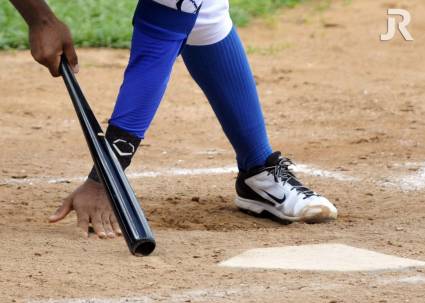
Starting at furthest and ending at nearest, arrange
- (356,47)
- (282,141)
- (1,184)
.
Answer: (356,47), (282,141), (1,184)

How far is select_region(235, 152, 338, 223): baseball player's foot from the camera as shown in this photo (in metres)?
3.86

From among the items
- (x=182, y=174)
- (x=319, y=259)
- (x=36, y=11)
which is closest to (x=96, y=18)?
(x=182, y=174)

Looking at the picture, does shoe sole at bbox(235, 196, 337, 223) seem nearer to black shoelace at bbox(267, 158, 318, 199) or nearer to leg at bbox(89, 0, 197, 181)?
black shoelace at bbox(267, 158, 318, 199)

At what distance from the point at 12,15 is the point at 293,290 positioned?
4.55 meters

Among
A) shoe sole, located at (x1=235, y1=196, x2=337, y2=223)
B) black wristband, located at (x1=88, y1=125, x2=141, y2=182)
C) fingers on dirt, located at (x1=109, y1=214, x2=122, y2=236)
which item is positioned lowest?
shoe sole, located at (x1=235, y1=196, x2=337, y2=223)

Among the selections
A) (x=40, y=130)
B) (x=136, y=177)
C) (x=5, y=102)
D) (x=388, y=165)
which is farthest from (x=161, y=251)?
(x=5, y=102)

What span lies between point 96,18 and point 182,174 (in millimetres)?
2824

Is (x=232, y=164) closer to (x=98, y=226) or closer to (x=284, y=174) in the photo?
(x=284, y=174)

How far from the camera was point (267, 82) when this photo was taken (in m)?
6.21

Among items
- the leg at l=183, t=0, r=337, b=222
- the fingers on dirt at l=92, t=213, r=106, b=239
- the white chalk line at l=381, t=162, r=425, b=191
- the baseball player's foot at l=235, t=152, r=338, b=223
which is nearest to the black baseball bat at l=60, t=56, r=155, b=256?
the fingers on dirt at l=92, t=213, r=106, b=239

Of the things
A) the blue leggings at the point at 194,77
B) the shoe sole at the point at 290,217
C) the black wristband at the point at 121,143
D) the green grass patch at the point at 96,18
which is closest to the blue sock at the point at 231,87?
the blue leggings at the point at 194,77

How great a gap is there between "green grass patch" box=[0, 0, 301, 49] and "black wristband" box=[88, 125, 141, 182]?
323 cm

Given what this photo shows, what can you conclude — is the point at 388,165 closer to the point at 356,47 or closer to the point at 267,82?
the point at 267,82

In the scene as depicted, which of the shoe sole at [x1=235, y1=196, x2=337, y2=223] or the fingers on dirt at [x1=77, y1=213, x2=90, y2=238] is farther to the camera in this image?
the shoe sole at [x1=235, y1=196, x2=337, y2=223]
